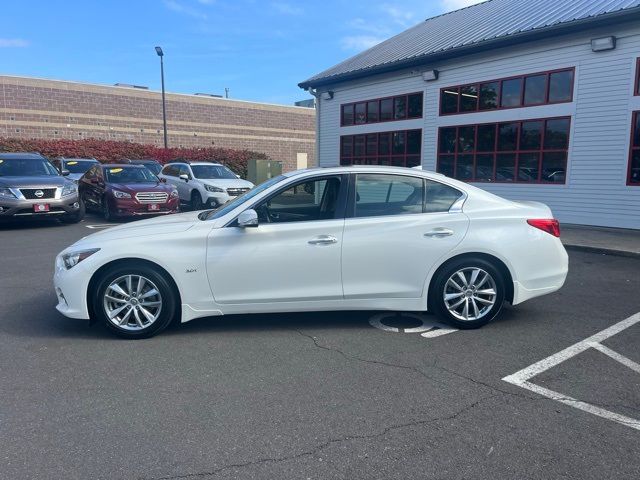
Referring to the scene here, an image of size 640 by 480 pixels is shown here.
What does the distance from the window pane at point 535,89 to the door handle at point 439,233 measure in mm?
9738

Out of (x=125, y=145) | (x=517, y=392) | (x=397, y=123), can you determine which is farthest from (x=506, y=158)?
(x=125, y=145)

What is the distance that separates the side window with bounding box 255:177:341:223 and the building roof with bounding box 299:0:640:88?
30.8 feet

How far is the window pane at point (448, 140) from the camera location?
1521cm

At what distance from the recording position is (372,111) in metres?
17.6

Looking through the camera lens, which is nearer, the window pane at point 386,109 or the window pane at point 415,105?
the window pane at point 415,105

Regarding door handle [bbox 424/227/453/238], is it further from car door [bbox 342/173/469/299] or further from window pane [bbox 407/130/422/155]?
window pane [bbox 407/130/422/155]

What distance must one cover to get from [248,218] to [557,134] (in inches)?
→ 421

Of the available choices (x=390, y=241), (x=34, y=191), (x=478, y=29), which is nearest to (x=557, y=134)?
(x=478, y=29)

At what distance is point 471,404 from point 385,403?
0.58 m

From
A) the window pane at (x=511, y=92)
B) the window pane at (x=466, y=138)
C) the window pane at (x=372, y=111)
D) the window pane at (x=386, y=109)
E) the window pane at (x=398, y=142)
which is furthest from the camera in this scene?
the window pane at (x=372, y=111)

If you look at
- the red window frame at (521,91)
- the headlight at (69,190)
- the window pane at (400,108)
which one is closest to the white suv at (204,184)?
the headlight at (69,190)

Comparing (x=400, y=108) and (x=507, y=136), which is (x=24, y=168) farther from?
(x=507, y=136)

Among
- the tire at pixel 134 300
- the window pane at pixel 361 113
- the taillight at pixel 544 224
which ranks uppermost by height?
the window pane at pixel 361 113

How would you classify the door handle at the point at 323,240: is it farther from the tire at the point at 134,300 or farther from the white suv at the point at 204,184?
the white suv at the point at 204,184
